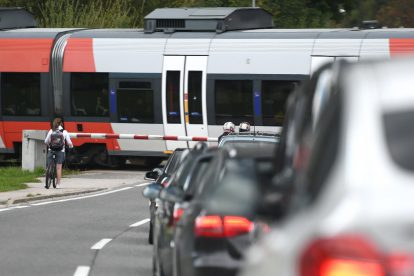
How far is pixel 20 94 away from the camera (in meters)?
35.6

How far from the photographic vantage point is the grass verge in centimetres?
2872

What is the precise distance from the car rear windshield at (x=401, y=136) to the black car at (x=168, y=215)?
16.5 feet

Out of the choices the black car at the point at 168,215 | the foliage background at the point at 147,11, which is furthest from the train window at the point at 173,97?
the black car at the point at 168,215

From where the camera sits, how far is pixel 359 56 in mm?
31453

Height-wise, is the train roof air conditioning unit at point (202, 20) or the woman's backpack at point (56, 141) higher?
the train roof air conditioning unit at point (202, 20)

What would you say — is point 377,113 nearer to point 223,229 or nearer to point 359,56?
point 223,229

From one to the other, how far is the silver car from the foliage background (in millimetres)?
44668

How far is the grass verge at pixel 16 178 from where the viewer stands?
28.7 metres

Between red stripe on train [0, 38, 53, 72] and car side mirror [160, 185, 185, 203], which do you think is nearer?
car side mirror [160, 185, 185, 203]

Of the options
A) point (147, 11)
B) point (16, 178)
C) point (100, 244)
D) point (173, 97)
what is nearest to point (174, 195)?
point (100, 244)

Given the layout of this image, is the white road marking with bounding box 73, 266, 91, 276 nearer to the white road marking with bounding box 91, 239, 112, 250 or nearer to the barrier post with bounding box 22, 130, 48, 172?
the white road marking with bounding box 91, 239, 112, 250

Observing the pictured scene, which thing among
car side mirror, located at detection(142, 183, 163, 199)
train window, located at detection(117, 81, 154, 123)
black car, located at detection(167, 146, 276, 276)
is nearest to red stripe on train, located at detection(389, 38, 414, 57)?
train window, located at detection(117, 81, 154, 123)

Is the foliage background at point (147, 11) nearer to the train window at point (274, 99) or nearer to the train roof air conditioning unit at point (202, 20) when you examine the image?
the train roof air conditioning unit at point (202, 20)

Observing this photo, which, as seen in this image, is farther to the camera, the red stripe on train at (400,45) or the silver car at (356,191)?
the red stripe on train at (400,45)
